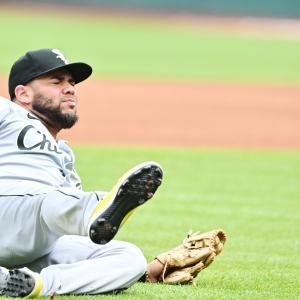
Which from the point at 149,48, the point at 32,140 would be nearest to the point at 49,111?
the point at 32,140

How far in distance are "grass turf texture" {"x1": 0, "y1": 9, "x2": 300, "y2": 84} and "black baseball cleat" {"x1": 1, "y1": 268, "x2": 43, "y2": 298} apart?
16.0 metres

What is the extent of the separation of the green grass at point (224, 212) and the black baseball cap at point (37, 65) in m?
1.34

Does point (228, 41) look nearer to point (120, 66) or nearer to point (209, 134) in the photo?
point (120, 66)

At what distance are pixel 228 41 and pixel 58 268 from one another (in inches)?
1150

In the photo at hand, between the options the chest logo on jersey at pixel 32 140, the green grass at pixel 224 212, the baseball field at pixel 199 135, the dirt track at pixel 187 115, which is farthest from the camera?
the dirt track at pixel 187 115

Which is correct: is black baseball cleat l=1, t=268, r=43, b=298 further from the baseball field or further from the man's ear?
the man's ear

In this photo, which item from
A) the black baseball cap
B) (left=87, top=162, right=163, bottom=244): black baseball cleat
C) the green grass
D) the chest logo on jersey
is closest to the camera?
(left=87, top=162, right=163, bottom=244): black baseball cleat

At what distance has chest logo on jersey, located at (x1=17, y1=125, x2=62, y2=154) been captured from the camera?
398 centimetres

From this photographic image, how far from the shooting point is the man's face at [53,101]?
4.30 metres

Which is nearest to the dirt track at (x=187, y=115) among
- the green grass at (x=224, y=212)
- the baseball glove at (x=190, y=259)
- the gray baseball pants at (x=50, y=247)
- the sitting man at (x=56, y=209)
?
the green grass at (x=224, y=212)

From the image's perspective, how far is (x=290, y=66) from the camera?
82.9 ft

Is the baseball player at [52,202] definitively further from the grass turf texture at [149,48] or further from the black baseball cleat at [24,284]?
the grass turf texture at [149,48]

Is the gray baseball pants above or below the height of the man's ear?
below

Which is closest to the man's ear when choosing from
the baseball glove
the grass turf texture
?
the baseball glove
